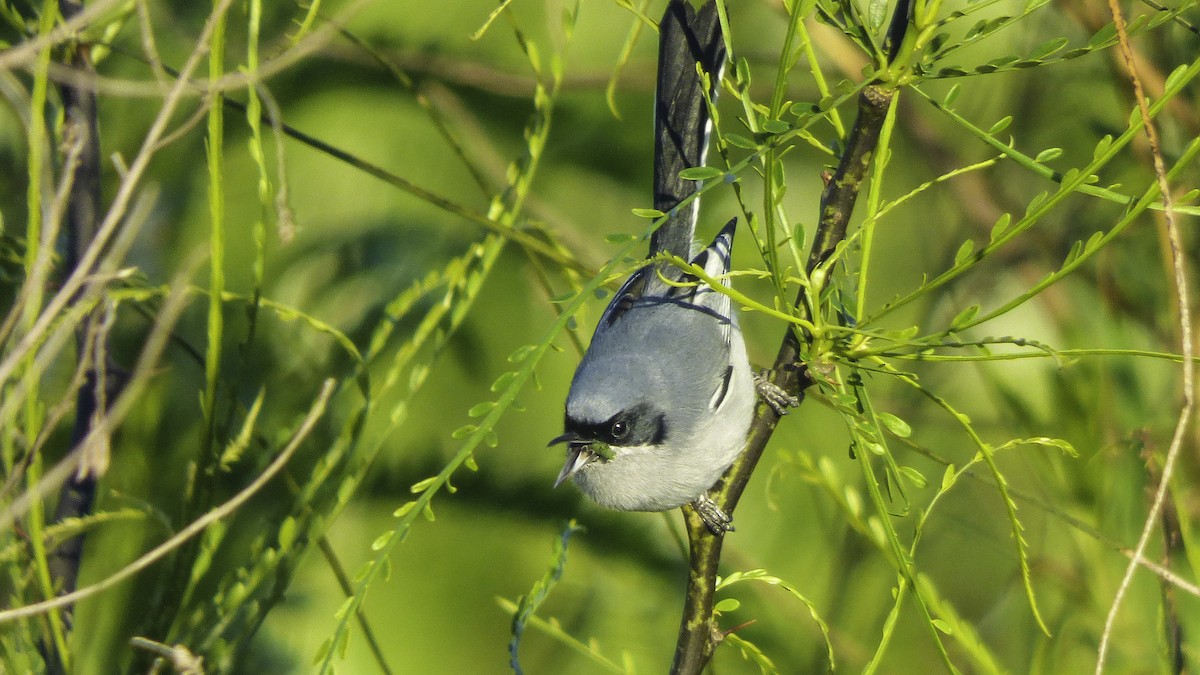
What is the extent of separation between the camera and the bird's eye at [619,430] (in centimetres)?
135

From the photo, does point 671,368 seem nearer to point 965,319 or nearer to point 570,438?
point 570,438

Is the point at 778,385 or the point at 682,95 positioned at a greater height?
the point at 682,95

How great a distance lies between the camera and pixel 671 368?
4.94 ft

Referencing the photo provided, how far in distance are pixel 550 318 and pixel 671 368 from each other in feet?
0.73

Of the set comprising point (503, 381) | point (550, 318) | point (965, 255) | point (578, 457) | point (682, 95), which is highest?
point (682, 95)

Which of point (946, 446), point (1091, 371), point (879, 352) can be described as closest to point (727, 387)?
point (946, 446)

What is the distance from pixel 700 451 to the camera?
139 cm

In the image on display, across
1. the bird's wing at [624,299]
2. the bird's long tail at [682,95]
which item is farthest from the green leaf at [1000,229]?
the bird's wing at [624,299]

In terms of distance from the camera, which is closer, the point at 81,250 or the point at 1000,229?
the point at 1000,229

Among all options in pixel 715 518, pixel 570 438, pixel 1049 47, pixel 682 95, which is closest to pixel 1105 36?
pixel 1049 47

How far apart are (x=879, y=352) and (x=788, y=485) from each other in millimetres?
782

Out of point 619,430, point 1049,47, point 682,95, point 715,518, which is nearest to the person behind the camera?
point 1049,47

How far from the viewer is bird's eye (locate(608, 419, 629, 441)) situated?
135 cm

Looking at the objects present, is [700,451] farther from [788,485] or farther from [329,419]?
[329,419]
